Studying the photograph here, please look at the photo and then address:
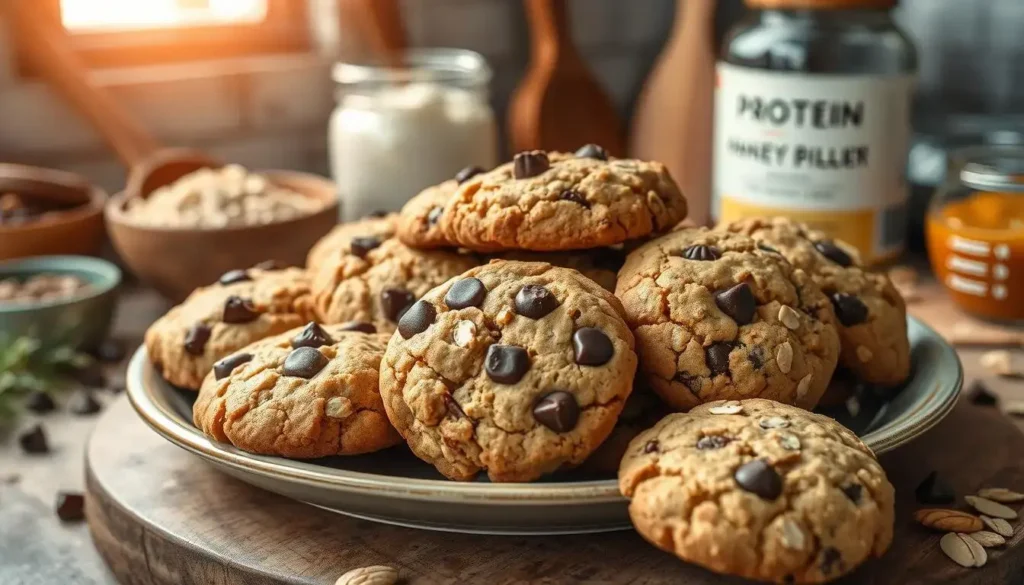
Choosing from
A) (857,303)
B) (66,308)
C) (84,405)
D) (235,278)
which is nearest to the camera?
(857,303)

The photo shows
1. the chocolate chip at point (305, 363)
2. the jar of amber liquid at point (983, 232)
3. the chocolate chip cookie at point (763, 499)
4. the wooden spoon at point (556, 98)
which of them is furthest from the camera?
the wooden spoon at point (556, 98)

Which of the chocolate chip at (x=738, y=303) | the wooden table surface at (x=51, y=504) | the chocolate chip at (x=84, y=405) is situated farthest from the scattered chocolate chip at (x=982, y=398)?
the chocolate chip at (x=84, y=405)

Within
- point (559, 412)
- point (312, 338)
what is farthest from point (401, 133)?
point (559, 412)

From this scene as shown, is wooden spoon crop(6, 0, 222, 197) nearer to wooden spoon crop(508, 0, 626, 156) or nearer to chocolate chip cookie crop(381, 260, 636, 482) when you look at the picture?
wooden spoon crop(508, 0, 626, 156)

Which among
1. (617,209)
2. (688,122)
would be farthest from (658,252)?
(688,122)

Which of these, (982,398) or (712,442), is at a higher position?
(712,442)

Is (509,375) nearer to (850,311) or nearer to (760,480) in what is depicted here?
(760,480)

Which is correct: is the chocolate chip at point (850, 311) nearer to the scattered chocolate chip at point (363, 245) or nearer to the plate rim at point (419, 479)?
the plate rim at point (419, 479)
